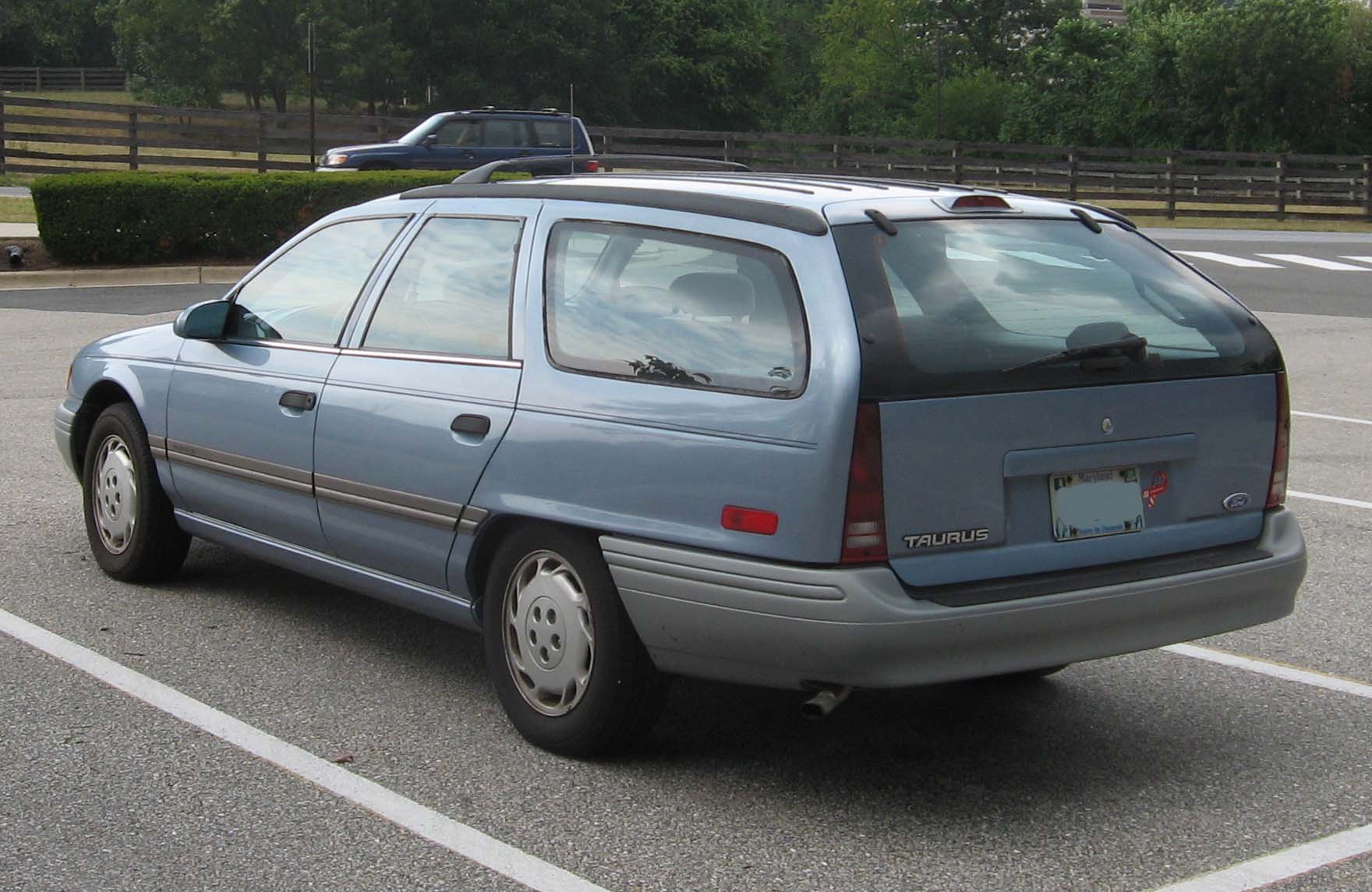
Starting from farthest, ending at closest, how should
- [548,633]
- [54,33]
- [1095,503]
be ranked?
[54,33] < [548,633] < [1095,503]

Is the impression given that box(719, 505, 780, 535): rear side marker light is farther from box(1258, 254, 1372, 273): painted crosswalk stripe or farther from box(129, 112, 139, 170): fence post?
box(129, 112, 139, 170): fence post

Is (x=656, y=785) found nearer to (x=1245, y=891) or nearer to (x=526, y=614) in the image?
(x=526, y=614)

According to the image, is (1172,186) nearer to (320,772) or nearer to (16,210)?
(16,210)

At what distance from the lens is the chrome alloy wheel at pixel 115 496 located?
6.45 meters

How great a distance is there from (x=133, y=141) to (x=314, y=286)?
28857mm

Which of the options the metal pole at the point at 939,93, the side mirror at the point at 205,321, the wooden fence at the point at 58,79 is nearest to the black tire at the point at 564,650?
the side mirror at the point at 205,321

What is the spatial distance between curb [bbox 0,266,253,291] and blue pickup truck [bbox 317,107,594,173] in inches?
267

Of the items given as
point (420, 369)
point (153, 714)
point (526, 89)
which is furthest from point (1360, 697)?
point (526, 89)

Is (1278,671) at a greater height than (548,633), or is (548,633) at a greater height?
(548,633)

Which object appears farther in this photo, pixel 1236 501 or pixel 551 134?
pixel 551 134

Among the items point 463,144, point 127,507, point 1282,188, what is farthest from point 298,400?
point 1282,188

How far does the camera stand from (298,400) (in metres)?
5.53

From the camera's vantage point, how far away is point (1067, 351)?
173 inches

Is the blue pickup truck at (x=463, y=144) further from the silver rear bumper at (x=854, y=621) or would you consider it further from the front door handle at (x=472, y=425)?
the silver rear bumper at (x=854, y=621)
